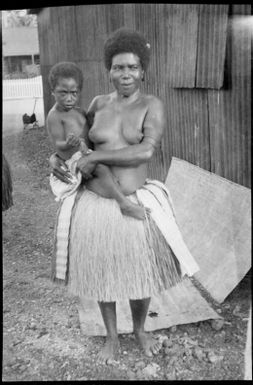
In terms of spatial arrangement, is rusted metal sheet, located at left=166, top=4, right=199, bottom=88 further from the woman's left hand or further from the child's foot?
the child's foot

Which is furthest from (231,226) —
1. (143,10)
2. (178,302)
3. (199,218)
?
(143,10)

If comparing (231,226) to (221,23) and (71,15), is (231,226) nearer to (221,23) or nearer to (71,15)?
(221,23)

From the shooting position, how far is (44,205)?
9.36 feet

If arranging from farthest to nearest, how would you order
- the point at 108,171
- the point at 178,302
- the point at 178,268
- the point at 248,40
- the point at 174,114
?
the point at 174,114 < the point at 178,302 < the point at 178,268 < the point at 108,171 < the point at 248,40

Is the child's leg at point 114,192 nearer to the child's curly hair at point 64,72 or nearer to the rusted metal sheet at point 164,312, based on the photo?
the child's curly hair at point 64,72

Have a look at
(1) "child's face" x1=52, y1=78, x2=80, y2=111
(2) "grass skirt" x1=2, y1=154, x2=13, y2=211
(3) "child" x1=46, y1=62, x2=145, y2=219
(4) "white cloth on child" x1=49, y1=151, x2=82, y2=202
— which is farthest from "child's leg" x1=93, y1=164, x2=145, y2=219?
(2) "grass skirt" x1=2, y1=154, x2=13, y2=211

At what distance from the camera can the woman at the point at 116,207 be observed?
6.94 ft

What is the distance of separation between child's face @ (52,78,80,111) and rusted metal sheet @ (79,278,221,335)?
4.10ft

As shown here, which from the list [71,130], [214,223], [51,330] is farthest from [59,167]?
[214,223]

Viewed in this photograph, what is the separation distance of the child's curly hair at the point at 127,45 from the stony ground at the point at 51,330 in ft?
1.86

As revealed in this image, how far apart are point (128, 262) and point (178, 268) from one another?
0.27 m

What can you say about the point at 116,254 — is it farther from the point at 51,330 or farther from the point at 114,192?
the point at 51,330

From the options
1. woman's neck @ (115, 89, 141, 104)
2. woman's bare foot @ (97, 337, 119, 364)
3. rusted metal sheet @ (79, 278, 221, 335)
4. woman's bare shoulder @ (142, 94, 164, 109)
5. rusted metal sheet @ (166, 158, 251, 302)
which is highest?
woman's neck @ (115, 89, 141, 104)

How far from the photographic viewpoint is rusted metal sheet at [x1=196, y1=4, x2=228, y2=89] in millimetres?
2299
